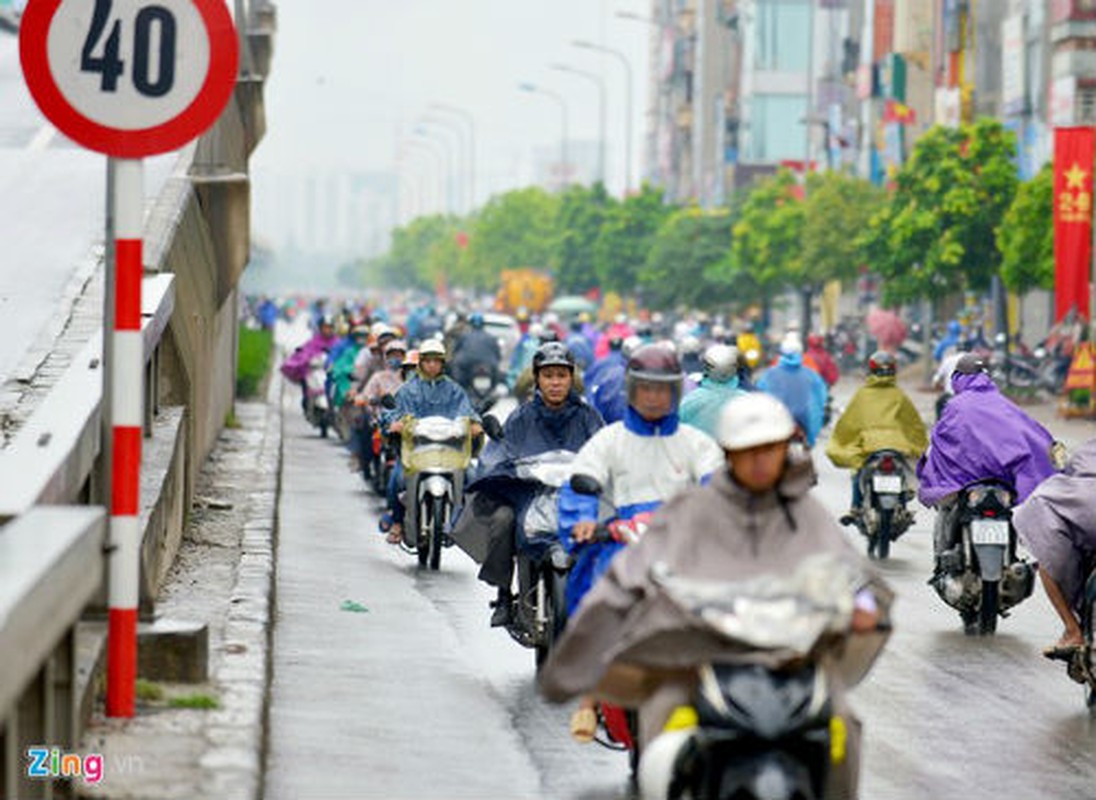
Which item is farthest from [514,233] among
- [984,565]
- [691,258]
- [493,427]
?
[493,427]

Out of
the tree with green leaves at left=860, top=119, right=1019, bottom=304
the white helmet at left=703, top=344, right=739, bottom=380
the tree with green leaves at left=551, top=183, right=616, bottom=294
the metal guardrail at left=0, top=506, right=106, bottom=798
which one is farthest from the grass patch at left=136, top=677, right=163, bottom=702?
the tree with green leaves at left=551, top=183, right=616, bottom=294

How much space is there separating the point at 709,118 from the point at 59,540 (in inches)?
5114

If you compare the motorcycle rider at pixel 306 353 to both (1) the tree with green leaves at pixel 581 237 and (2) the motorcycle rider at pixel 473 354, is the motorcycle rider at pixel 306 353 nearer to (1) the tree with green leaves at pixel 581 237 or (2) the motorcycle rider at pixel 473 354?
(2) the motorcycle rider at pixel 473 354

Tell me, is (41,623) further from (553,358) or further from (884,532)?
(884,532)

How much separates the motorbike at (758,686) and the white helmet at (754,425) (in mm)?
359

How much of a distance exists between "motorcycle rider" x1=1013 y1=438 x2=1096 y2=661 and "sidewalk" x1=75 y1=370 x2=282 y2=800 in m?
3.47

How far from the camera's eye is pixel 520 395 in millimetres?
21953

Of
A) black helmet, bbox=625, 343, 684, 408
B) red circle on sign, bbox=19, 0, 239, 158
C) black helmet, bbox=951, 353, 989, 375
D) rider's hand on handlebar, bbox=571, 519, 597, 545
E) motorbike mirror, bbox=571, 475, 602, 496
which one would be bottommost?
rider's hand on handlebar, bbox=571, 519, 597, 545

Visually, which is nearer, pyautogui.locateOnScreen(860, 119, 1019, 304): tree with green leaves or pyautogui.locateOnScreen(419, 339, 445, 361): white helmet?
pyautogui.locateOnScreen(419, 339, 445, 361): white helmet

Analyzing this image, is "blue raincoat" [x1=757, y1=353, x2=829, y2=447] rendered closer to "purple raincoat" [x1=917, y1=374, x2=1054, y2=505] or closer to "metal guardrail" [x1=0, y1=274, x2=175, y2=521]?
"purple raincoat" [x1=917, y1=374, x2=1054, y2=505]

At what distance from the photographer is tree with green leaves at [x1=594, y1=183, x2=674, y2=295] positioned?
104m

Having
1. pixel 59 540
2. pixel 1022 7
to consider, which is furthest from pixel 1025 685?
pixel 1022 7

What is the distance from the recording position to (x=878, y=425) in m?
20.2

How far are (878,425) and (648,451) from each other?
10.3 meters
